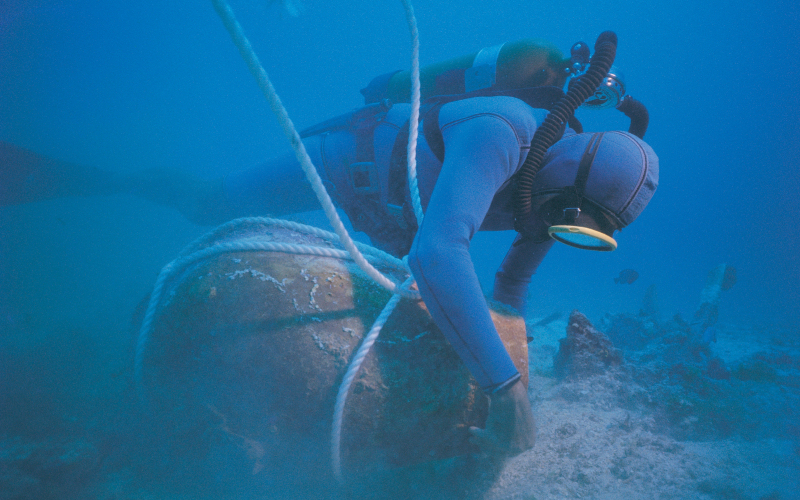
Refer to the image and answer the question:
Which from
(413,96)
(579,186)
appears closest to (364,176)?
(413,96)

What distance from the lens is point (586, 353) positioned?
2547 mm

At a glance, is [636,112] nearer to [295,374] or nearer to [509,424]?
[509,424]

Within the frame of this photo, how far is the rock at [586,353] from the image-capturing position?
2.50 meters

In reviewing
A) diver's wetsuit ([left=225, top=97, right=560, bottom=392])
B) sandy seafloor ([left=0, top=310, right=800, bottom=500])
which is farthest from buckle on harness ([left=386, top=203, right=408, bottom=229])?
sandy seafloor ([left=0, top=310, right=800, bottom=500])

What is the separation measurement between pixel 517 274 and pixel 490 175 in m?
1.15

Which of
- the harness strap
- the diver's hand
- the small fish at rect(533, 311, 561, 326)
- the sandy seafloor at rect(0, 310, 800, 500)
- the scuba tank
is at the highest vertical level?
the scuba tank

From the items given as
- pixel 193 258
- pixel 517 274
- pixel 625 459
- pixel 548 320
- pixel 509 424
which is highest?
pixel 193 258

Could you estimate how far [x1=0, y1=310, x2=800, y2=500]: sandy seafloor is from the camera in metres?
1.45

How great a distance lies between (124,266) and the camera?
60.6 feet

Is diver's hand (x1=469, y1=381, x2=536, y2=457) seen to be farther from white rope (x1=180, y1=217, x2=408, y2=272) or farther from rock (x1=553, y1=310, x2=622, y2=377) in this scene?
rock (x1=553, y1=310, x2=622, y2=377)

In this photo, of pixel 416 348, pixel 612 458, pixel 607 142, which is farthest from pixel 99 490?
pixel 607 142

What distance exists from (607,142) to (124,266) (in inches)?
976

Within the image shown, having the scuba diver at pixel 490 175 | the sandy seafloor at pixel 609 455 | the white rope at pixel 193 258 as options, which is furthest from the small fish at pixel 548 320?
the white rope at pixel 193 258

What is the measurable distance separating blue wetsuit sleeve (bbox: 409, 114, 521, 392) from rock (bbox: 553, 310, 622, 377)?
178cm
